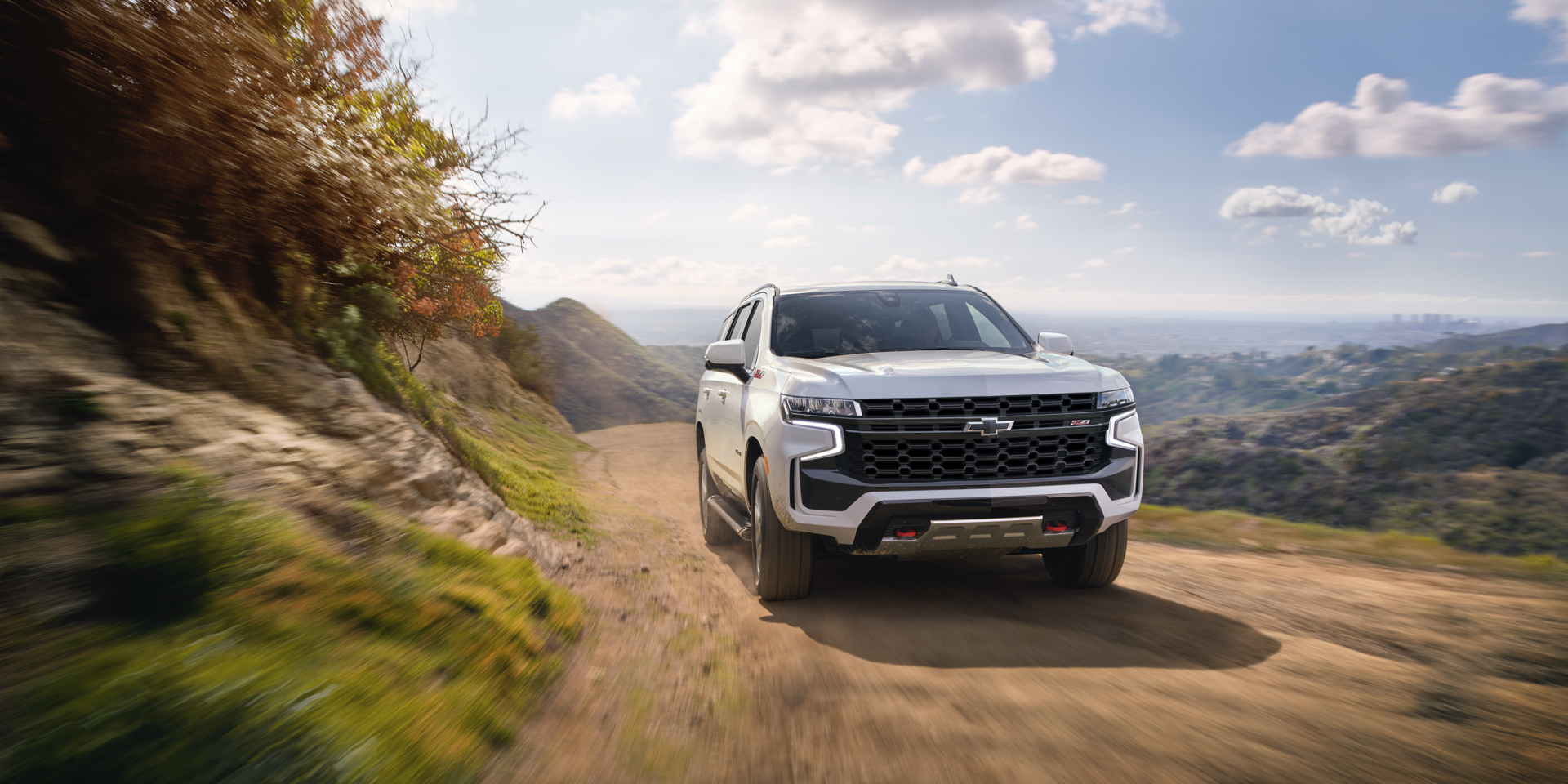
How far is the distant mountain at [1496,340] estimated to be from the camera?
348 feet

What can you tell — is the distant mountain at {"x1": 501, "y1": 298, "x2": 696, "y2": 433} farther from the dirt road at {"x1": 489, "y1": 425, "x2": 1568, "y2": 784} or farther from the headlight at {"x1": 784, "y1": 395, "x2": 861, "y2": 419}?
the headlight at {"x1": 784, "y1": 395, "x2": 861, "y2": 419}

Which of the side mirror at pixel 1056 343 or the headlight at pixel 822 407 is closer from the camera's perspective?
the headlight at pixel 822 407

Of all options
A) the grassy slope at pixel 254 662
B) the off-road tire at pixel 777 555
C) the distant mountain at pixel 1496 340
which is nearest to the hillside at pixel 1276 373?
the distant mountain at pixel 1496 340

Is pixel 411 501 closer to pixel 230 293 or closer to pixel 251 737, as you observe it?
pixel 230 293

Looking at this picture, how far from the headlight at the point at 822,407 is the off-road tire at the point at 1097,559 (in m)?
1.70

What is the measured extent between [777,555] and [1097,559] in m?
2.01

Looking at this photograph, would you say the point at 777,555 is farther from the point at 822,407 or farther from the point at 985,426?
the point at 985,426

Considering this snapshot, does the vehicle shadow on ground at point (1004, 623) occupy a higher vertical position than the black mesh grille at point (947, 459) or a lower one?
lower

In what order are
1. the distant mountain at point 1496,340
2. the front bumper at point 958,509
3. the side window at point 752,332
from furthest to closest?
the distant mountain at point 1496,340, the side window at point 752,332, the front bumper at point 958,509

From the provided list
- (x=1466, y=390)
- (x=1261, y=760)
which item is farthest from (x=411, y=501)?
(x=1466, y=390)

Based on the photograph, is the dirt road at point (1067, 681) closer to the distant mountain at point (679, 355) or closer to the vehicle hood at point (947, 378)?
the vehicle hood at point (947, 378)

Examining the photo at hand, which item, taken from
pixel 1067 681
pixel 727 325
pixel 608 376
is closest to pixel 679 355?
pixel 608 376

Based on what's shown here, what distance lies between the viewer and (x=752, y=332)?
271 inches

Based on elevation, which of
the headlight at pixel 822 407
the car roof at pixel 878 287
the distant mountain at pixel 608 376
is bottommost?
the distant mountain at pixel 608 376
